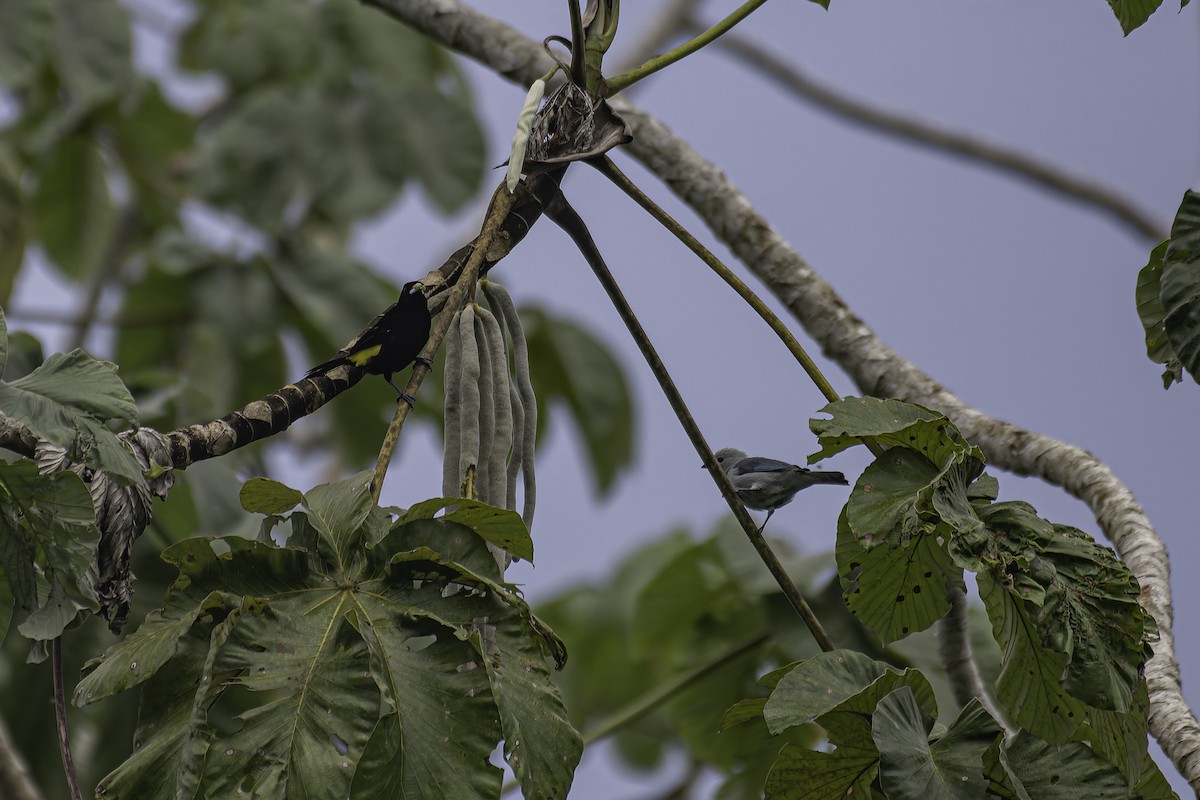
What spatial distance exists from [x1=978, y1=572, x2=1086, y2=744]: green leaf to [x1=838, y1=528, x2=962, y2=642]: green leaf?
0.37ft

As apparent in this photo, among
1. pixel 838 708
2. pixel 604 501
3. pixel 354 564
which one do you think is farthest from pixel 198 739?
pixel 604 501

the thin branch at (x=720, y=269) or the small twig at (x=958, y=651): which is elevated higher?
the thin branch at (x=720, y=269)

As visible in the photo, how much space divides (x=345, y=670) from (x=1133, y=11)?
138 centimetres

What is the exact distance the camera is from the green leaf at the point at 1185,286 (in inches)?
61.4

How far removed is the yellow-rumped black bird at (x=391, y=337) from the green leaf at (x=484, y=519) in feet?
1.02

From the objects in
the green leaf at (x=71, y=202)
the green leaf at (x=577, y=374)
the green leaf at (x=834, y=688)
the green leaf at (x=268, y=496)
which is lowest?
the green leaf at (x=834, y=688)

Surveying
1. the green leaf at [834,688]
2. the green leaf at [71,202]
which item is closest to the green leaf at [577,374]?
the green leaf at [71,202]

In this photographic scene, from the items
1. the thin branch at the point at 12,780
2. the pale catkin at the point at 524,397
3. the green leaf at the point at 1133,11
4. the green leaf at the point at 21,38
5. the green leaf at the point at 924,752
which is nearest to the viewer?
the green leaf at the point at 924,752

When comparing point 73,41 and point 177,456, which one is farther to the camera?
point 73,41

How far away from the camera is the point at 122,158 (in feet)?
16.1

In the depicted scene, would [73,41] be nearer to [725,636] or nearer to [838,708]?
[725,636]

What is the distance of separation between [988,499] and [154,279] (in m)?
3.65

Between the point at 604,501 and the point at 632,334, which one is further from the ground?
the point at 604,501

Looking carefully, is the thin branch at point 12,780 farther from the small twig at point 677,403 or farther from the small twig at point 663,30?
the small twig at point 663,30
